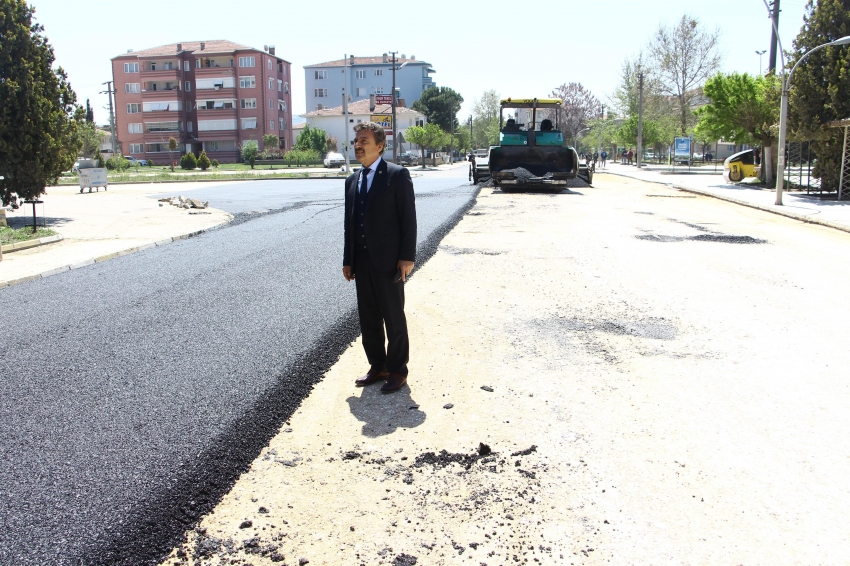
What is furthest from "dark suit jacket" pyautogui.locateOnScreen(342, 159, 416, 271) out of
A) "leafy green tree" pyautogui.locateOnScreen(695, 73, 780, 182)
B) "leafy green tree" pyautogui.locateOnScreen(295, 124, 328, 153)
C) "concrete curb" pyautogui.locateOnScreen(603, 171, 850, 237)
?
"leafy green tree" pyautogui.locateOnScreen(295, 124, 328, 153)

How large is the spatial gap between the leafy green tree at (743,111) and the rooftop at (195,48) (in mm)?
63880

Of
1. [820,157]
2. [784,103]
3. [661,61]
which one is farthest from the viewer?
[661,61]

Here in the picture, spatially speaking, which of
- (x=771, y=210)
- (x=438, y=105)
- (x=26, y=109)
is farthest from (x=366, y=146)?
(x=438, y=105)

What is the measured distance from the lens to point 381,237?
16.2ft

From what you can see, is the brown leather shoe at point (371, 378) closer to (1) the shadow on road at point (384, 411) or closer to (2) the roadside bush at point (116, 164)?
(1) the shadow on road at point (384, 411)

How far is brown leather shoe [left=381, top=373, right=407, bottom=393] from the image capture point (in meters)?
5.05

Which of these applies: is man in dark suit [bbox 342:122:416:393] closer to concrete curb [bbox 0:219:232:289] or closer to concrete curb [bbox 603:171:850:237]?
concrete curb [bbox 0:219:232:289]

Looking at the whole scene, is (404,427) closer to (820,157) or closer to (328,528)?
(328,528)

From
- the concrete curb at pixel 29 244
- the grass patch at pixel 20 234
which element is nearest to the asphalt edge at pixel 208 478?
the concrete curb at pixel 29 244

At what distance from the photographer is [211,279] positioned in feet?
30.8

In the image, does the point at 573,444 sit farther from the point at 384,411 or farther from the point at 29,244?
the point at 29,244

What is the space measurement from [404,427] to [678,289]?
17.1 feet

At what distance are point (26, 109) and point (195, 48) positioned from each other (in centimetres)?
7602

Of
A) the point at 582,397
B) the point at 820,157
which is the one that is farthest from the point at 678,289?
the point at 820,157
